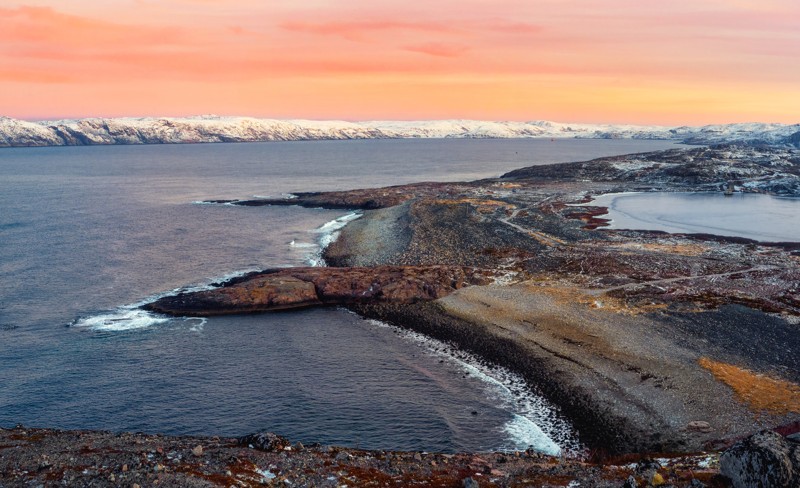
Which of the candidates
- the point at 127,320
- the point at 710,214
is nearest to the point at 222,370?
the point at 127,320

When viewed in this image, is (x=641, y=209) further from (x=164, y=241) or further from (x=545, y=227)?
(x=164, y=241)

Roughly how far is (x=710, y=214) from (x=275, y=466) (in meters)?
106

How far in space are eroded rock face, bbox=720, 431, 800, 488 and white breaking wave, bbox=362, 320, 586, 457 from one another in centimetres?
1026

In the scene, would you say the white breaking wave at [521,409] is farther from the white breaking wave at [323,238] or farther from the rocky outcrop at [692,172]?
the rocky outcrop at [692,172]

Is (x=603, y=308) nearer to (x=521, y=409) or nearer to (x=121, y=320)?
(x=521, y=409)

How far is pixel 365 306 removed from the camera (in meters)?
57.8

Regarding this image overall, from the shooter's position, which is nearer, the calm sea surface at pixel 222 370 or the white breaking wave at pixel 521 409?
the white breaking wave at pixel 521 409

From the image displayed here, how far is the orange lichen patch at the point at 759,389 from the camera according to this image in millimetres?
34719

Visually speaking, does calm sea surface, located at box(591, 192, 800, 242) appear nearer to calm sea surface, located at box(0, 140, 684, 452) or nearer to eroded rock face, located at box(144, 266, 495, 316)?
eroded rock face, located at box(144, 266, 495, 316)

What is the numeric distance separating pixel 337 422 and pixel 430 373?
9.63 meters

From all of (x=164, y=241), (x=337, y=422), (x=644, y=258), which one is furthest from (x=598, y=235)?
(x=164, y=241)

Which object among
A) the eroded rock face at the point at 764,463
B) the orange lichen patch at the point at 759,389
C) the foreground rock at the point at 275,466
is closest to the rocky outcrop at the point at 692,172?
the orange lichen patch at the point at 759,389

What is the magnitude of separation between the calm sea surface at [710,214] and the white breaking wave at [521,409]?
5522 centimetres

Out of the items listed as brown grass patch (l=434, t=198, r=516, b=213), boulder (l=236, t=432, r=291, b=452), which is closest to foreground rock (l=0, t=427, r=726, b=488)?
boulder (l=236, t=432, r=291, b=452)
